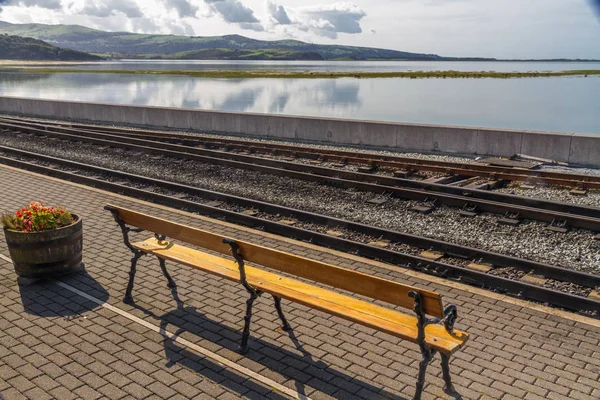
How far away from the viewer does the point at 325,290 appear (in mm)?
5758

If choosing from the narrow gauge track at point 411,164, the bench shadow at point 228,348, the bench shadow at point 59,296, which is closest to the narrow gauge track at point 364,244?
the bench shadow at point 228,348

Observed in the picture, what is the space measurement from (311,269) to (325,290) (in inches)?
19.4

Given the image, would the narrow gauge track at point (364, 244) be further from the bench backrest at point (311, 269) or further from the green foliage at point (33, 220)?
the green foliage at point (33, 220)

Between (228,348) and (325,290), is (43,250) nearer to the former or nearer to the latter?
(228,348)

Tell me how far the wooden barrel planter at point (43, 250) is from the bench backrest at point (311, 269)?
899 millimetres

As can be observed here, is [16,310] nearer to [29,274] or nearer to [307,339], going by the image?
[29,274]

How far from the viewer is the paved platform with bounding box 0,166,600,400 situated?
16.5 feet

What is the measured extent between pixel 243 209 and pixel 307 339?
5825mm

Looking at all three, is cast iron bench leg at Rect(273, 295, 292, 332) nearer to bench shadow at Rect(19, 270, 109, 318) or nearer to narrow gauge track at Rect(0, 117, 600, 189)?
bench shadow at Rect(19, 270, 109, 318)

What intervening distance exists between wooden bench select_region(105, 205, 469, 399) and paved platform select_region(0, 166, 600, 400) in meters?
0.36

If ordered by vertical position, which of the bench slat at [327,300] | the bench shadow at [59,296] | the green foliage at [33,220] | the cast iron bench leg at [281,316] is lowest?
the bench shadow at [59,296]

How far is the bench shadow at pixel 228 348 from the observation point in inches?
198

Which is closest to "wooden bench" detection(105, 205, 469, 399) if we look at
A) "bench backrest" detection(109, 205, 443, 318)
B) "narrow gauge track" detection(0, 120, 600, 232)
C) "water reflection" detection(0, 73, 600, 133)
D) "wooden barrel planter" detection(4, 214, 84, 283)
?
"bench backrest" detection(109, 205, 443, 318)

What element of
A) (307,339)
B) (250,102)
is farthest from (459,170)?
(250,102)
